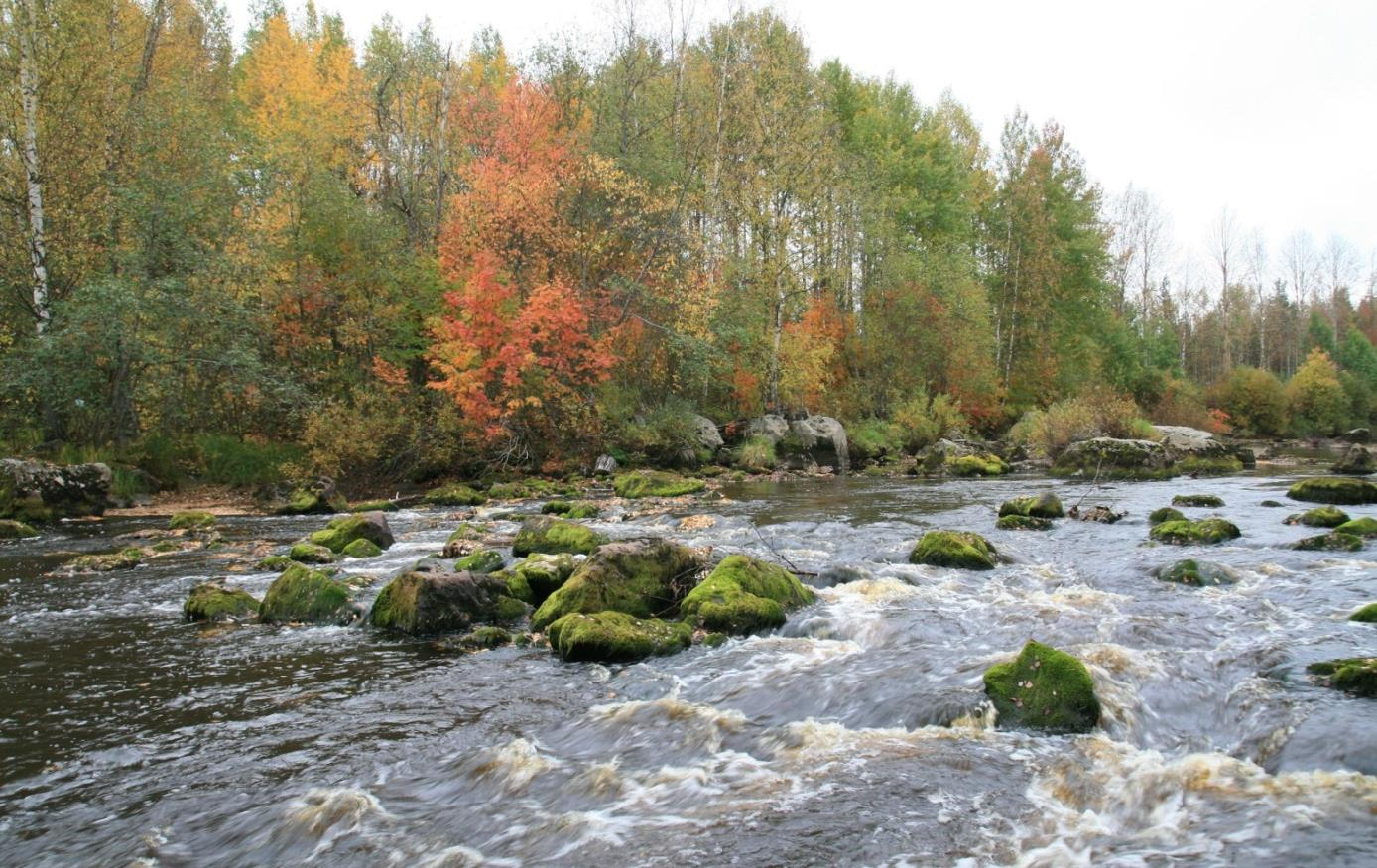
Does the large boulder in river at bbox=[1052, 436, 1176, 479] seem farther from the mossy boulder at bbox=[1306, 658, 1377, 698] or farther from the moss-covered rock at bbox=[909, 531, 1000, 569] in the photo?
the mossy boulder at bbox=[1306, 658, 1377, 698]

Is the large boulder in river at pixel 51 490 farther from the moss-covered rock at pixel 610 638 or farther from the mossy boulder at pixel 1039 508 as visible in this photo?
the mossy boulder at pixel 1039 508

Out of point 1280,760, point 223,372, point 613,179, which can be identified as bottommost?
point 1280,760

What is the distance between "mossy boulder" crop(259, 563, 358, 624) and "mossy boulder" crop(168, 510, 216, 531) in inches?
313

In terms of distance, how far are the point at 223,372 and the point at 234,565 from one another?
12.3m

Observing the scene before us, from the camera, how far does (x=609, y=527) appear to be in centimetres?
1561

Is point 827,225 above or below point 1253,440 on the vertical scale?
above

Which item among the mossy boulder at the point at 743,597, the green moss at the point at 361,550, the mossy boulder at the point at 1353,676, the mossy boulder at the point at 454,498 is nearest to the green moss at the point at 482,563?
the green moss at the point at 361,550

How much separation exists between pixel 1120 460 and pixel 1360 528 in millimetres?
14065

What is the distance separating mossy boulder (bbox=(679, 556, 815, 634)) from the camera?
8.78 m

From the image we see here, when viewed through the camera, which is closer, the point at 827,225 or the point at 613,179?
the point at 613,179

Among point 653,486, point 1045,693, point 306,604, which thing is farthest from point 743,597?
point 653,486

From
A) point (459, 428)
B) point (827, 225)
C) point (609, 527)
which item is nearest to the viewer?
point (609, 527)

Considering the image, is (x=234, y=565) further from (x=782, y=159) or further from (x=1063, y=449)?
(x=1063, y=449)

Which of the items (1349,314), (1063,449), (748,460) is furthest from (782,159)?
(1349,314)
